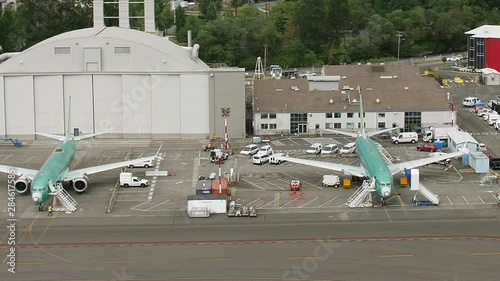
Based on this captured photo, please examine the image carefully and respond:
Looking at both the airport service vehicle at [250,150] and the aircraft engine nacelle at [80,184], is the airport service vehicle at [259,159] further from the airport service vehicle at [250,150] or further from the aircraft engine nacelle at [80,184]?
the aircraft engine nacelle at [80,184]

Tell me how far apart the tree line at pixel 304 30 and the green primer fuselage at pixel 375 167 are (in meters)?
81.3

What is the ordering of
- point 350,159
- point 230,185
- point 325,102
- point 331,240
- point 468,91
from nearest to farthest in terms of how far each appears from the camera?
point 331,240 < point 230,185 < point 350,159 < point 325,102 < point 468,91

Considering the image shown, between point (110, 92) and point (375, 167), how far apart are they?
38.8 m

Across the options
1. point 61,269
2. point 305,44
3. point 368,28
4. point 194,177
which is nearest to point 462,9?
point 368,28

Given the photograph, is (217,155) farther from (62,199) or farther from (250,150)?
(62,199)

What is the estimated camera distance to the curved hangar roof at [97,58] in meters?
104

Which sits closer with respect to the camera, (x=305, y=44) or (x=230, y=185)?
(x=230, y=185)

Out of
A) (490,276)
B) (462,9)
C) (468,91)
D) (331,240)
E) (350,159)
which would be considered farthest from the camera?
(462,9)

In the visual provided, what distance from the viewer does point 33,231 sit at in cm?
6906

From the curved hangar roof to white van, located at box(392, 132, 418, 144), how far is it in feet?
75.1

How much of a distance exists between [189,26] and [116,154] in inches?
A: 3344

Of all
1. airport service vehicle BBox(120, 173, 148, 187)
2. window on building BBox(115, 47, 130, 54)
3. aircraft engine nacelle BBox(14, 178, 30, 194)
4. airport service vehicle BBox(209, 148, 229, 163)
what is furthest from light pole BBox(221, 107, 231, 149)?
aircraft engine nacelle BBox(14, 178, 30, 194)

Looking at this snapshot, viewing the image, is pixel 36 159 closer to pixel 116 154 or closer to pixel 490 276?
pixel 116 154

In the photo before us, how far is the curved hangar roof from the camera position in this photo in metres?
104
